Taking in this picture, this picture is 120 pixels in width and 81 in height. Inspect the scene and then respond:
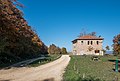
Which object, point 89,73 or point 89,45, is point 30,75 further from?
point 89,45

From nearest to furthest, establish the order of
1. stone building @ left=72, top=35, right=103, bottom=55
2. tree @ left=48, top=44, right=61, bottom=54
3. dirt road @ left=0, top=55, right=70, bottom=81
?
dirt road @ left=0, top=55, right=70, bottom=81 < stone building @ left=72, top=35, right=103, bottom=55 < tree @ left=48, top=44, right=61, bottom=54

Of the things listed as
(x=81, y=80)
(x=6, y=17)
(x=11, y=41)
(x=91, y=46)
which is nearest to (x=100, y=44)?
(x=91, y=46)

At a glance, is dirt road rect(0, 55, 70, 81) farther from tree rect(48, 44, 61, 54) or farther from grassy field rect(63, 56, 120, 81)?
tree rect(48, 44, 61, 54)

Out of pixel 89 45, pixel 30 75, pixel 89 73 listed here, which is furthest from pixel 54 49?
pixel 30 75

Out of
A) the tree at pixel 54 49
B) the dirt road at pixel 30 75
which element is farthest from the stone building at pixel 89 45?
the dirt road at pixel 30 75

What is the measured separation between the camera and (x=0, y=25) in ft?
94.4

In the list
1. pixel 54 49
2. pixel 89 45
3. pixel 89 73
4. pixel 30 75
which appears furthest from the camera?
pixel 54 49

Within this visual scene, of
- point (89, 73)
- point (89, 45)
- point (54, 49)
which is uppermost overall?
point (89, 45)

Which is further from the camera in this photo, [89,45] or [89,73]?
[89,45]

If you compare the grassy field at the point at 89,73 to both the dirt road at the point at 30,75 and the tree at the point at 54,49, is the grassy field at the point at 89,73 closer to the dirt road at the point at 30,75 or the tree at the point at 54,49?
the dirt road at the point at 30,75

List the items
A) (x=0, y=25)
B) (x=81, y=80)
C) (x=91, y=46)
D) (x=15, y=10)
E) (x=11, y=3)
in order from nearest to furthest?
(x=81, y=80) < (x=0, y=25) < (x=11, y=3) < (x=15, y=10) < (x=91, y=46)

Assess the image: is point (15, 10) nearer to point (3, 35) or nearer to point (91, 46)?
point (3, 35)

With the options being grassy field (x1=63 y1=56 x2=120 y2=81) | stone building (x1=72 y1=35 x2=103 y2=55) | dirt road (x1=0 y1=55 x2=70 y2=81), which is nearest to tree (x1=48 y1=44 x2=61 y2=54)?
stone building (x1=72 y1=35 x2=103 y2=55)

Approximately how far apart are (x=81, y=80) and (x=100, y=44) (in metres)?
83.9
